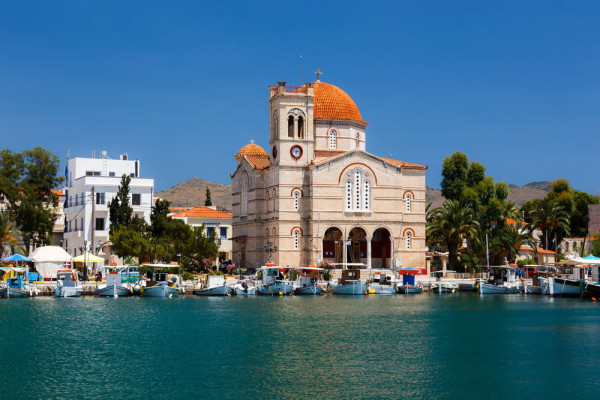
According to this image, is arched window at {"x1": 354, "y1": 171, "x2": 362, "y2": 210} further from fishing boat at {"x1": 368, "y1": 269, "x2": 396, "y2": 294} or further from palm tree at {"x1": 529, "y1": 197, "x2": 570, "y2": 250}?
palm tree at {"x1": 529, "y1": 197, "x2": 570, "y2": 250}

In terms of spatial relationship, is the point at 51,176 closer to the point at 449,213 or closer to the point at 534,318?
the point at 449,213

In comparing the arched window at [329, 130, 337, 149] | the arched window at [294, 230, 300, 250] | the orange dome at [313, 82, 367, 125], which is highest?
the orange dome at [313, 82, 367, 125]

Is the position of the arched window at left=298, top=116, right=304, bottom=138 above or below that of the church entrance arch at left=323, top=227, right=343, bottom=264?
above

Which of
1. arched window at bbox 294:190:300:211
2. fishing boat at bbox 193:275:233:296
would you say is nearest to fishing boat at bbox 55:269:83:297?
fishing boat at bbox 193:275:233:296

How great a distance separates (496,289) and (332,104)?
82.4ft

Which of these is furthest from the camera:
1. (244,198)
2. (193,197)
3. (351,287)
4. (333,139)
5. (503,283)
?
(193,197)

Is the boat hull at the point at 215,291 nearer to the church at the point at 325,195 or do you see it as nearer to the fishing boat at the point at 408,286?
the church at the point at 325,195

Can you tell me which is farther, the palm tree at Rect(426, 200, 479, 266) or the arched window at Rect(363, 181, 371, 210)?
the palm tree at Rect(426, 200, 479, 266)

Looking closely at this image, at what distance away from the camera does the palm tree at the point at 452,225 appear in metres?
77.6

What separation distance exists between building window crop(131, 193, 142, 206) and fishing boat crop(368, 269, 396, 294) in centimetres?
2405

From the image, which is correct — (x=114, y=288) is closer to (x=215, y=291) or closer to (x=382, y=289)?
(x=215, y=291)

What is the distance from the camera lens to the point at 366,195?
76.3 meters

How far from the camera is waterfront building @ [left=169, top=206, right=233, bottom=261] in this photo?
91375 millimetres

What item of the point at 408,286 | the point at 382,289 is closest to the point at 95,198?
the point at 382,289
